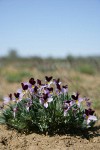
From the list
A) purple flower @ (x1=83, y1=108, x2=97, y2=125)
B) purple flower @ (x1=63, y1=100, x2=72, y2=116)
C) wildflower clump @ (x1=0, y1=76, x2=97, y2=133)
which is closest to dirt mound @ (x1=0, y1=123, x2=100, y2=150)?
wildflower clump @ (x1=0, y1=76, x2=97, y2=133)

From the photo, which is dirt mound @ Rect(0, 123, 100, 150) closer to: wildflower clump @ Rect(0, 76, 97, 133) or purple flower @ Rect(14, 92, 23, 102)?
wildflower clump @ Rect(0, 76, 97, 133)

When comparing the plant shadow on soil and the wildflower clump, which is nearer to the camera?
the wildflower clump

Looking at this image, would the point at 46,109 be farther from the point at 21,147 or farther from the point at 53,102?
the point at 21,147

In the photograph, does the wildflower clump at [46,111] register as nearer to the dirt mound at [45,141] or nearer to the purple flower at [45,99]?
the purple flower at [45,99]

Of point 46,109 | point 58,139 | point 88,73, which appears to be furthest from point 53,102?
point 88,73

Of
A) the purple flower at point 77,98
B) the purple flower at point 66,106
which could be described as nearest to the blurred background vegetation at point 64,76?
the purple flower at point 77,98

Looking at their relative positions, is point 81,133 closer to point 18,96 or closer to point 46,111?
point 46,111

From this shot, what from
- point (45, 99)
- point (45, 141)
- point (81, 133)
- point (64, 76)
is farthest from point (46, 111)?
point (64, 76)

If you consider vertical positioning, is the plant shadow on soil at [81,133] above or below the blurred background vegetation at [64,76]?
below

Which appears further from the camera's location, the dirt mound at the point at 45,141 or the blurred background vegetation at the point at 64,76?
the blurred background vegetation at the point at 64,76
